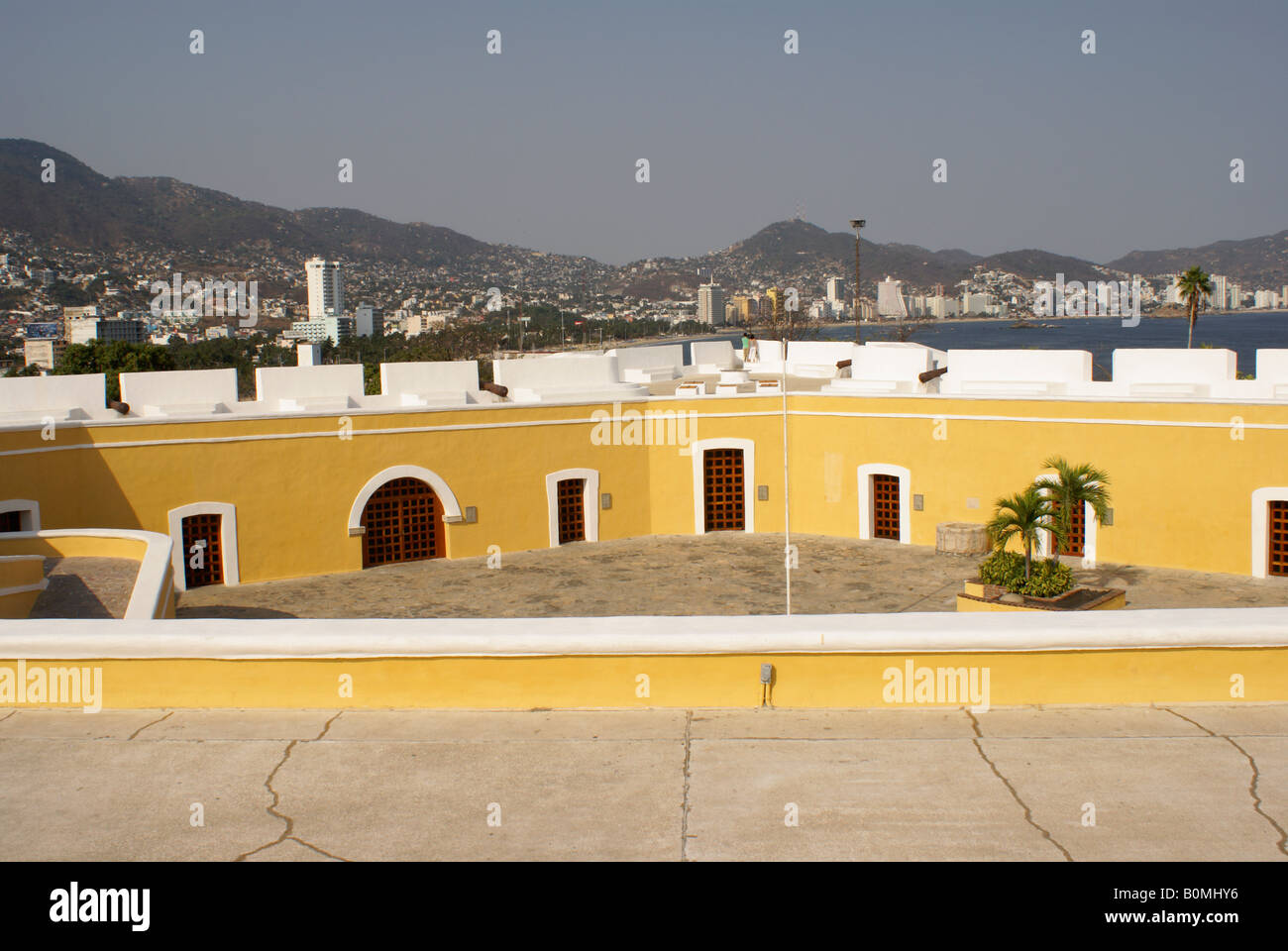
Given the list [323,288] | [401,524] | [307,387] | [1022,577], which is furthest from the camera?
[323,288]

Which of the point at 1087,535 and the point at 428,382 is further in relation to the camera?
the point at 428,382

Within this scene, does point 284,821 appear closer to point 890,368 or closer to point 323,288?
point 890,368

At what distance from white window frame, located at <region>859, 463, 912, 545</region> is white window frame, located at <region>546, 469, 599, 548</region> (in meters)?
6.20

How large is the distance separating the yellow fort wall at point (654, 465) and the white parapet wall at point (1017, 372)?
5.36 feet

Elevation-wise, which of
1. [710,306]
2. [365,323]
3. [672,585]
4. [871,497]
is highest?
[710,306]

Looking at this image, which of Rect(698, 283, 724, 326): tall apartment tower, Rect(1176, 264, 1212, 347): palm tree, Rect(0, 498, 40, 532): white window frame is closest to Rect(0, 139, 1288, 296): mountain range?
Rect(698, 283, 724, 326): tall apartment tower

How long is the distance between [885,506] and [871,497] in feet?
1.27

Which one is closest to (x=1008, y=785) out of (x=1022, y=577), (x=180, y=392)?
(x=1022, y=577)

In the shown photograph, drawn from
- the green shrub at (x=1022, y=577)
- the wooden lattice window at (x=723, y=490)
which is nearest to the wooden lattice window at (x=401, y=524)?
the wooden lattice window at (x=723, y=490)

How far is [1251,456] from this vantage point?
2184 centimetres

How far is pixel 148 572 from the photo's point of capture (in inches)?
499

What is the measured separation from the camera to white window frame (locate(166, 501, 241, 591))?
Answer: 23.0 meters
